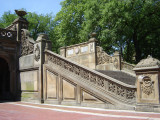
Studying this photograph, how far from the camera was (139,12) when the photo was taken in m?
27.4

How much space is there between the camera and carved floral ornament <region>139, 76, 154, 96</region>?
8.37 m

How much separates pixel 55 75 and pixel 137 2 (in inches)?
731

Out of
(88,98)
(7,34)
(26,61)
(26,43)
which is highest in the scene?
(7,34)

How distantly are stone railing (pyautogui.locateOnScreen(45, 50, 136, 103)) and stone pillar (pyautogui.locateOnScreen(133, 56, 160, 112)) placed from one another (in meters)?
0.46

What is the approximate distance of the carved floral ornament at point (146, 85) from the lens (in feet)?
27.5

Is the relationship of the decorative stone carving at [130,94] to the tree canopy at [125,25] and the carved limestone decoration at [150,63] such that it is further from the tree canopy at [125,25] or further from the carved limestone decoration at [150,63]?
the tree canopy at [125,25]

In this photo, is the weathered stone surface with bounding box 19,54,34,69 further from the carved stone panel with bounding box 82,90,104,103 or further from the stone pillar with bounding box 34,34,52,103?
the carved stone panel with bounding box 82,90,104,103

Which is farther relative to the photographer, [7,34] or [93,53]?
[93,53]

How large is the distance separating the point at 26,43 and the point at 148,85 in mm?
10186

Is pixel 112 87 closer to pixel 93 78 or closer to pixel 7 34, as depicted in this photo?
pixel 93 78

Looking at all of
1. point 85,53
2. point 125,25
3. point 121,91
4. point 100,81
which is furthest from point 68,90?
point 125,25

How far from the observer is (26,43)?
15289 millimetres

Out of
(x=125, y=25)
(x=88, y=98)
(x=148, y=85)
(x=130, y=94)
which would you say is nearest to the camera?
(x=148, y=85)

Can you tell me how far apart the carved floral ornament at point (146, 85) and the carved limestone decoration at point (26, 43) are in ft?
28.9
